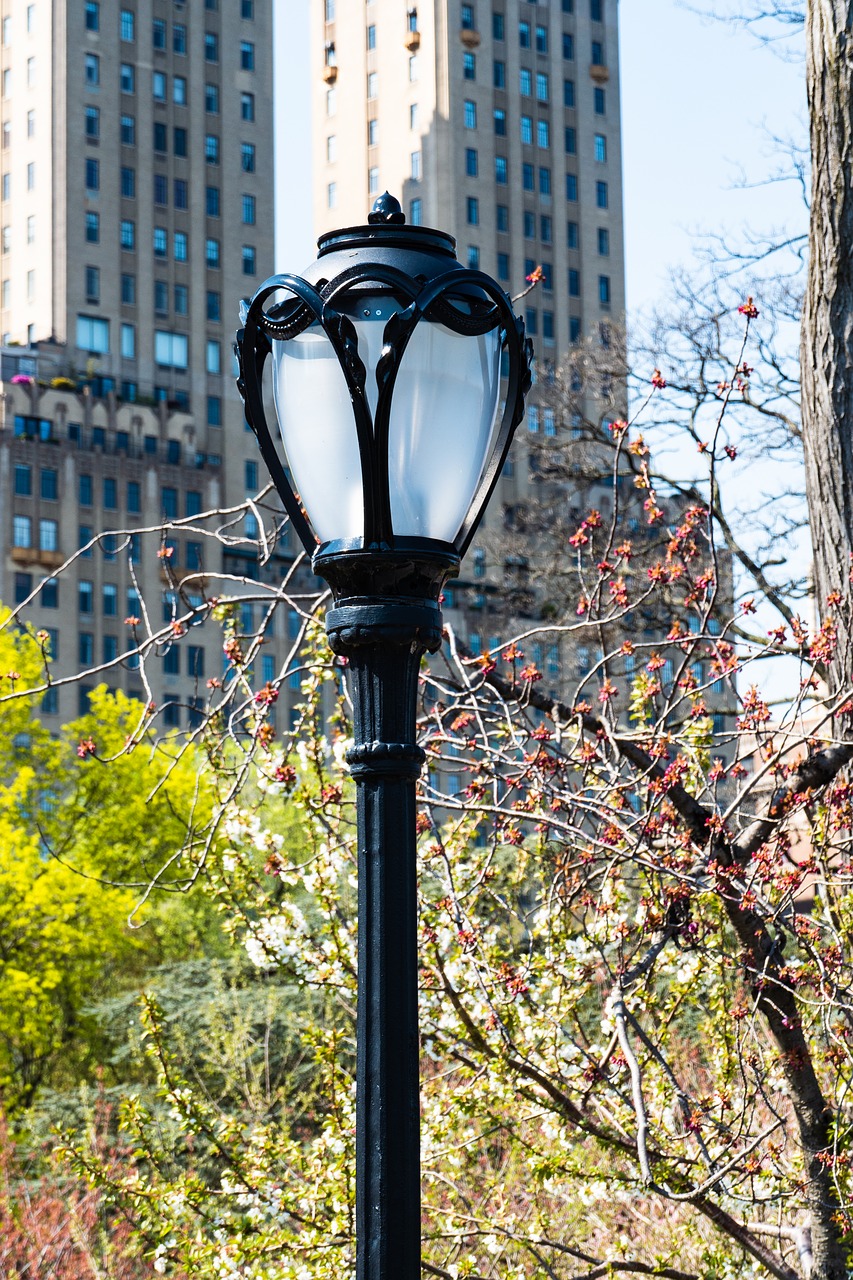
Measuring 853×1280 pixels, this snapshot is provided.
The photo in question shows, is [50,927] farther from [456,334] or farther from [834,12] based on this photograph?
[456,334]

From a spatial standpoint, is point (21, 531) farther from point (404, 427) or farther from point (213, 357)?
point (404, 427)

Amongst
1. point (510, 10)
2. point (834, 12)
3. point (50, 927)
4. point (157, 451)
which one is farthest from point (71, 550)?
point (834, 12)

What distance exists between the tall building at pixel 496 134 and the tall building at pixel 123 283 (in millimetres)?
4477

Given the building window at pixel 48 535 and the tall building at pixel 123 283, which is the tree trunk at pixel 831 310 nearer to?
the tall building at pixel 123 283

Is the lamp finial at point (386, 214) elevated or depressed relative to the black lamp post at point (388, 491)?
elevated

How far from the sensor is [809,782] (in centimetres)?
743

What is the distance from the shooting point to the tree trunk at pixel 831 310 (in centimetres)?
823

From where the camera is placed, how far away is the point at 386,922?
13.1 ft

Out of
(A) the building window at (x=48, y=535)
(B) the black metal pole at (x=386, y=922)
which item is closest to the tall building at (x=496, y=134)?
(A) the building window at (x=48, y=535)

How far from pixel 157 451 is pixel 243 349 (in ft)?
258

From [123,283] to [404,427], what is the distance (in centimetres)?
8443

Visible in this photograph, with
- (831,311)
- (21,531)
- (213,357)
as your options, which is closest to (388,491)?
(831,311)

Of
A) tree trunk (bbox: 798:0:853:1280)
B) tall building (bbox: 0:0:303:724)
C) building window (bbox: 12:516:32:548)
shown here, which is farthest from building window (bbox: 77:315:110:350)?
tree trunk (bbox: 798:0:853:1280)

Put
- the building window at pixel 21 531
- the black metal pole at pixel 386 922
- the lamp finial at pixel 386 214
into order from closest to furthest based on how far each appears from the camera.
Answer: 1. the black metal pole at pixel 386 922
2. the lamp finial at pixel 386 214
3. the building window at pixel 21 531
